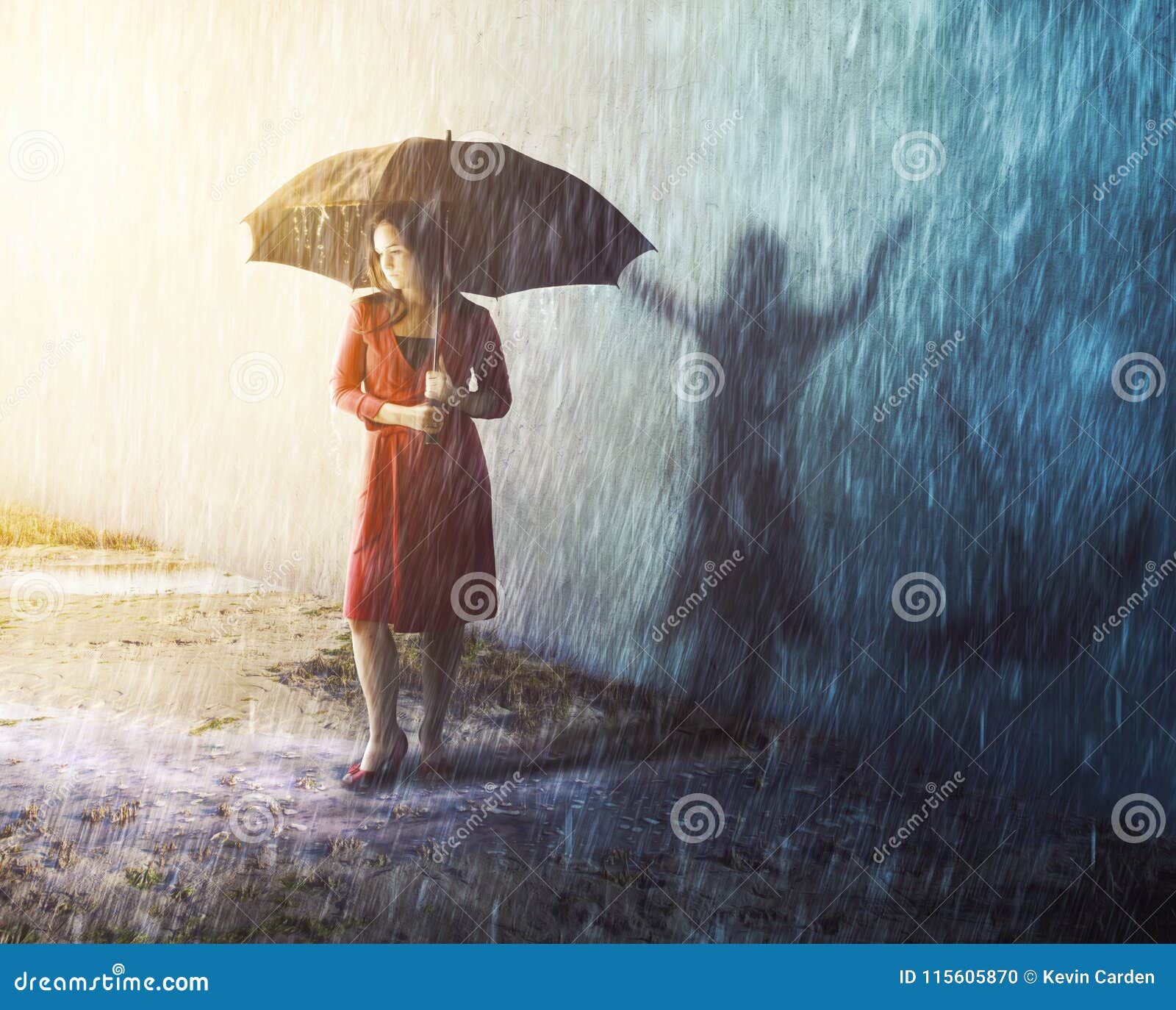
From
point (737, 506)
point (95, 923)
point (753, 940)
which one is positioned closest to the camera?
point (95, 923)

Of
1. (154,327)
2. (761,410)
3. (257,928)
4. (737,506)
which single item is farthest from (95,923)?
(761,410)

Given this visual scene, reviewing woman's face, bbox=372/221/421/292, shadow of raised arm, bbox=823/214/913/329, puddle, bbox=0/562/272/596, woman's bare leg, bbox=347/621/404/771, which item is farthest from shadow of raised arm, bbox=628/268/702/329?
puddle, bbox=0/562/272/596

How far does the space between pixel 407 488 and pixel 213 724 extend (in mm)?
944

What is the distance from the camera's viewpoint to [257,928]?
264cm

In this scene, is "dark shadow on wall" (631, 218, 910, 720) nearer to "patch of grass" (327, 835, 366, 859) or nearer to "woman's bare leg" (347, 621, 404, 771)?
"woman's bare leg" (347, 621, 404, 771)

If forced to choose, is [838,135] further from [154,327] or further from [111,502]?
[111,502]

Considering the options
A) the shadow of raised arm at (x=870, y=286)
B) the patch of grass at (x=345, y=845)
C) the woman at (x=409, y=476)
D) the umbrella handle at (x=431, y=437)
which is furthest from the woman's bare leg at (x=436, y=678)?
the shadow of raised arm at (x=870, y=286)

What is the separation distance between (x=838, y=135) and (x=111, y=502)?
8.85 feet

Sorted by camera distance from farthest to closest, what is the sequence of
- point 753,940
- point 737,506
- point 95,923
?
point 737,506 < point 753,940 < point 95,923

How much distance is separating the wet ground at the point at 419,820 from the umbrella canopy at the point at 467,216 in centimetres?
112

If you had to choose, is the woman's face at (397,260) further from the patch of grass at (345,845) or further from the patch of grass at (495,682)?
the patch of grass at (345,845)

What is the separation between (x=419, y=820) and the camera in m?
2.72

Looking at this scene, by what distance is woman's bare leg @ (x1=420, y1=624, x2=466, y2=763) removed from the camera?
280 centimetres

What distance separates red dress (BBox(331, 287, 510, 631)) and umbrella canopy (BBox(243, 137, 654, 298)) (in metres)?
0.19
